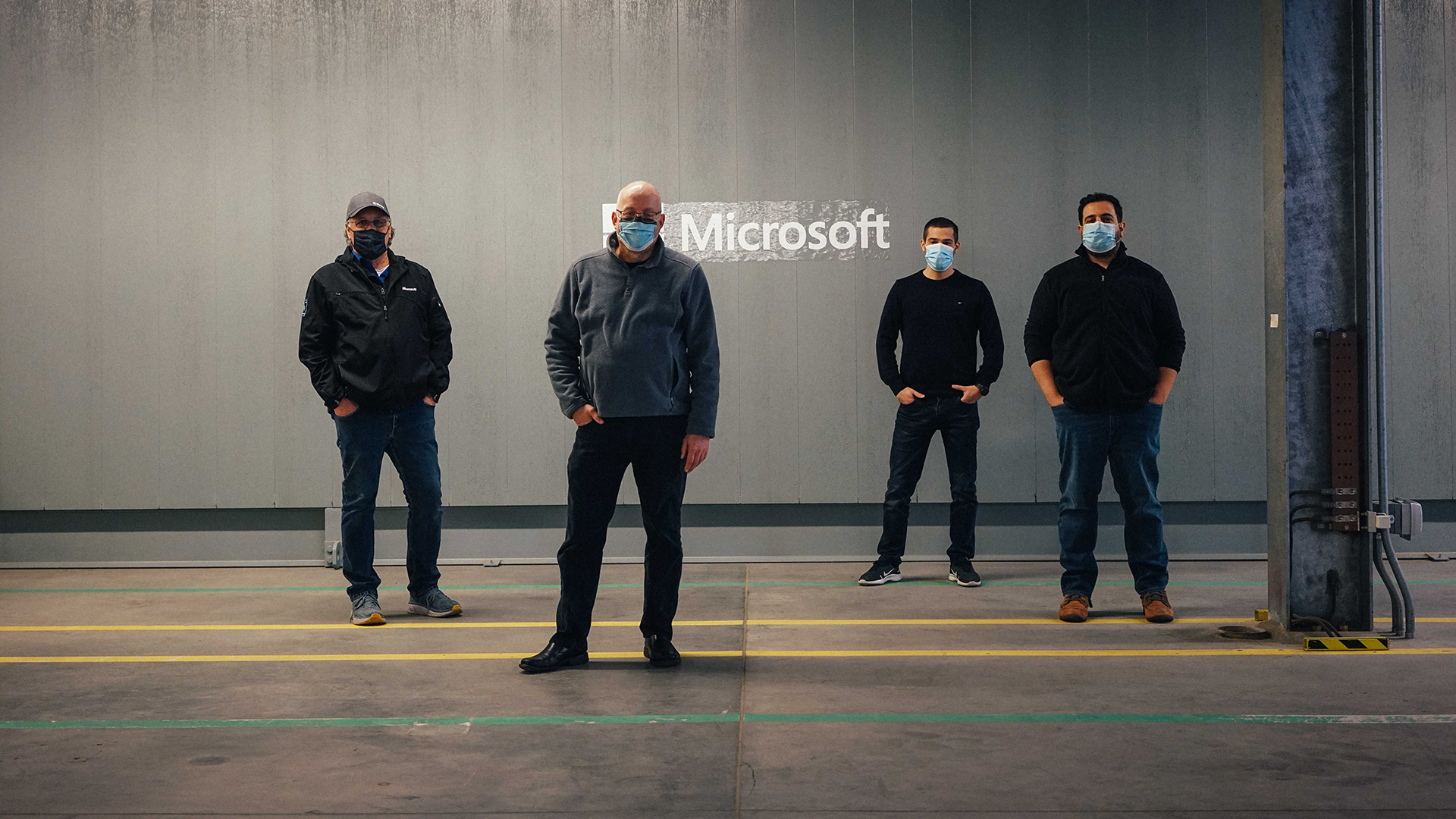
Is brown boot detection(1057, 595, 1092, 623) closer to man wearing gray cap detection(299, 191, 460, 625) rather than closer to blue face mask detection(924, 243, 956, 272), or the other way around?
blue face mask detection(924, 243, 956, 272)

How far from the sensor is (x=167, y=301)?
6.97m

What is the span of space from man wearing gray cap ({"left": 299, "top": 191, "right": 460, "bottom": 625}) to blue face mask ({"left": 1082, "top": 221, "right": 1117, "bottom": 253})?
300 cm

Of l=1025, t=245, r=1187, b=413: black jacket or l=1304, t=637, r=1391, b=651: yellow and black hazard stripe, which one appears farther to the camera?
l=1025, t=245, r=1187, b=413: black jacket

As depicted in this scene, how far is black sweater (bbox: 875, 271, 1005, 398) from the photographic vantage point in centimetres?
614

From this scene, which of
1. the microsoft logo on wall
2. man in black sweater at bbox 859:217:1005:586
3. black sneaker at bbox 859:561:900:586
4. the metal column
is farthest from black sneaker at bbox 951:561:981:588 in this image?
the microsoft logo on wall

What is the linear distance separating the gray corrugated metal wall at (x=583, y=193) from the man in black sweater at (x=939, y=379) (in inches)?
28.1

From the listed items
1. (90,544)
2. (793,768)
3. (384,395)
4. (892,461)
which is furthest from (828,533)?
(90,544)

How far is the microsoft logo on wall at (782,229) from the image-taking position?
6938mm

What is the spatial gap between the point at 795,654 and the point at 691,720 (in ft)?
3.35

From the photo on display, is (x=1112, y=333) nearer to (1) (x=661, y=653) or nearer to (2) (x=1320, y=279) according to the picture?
(2) (x=1320, y=279)

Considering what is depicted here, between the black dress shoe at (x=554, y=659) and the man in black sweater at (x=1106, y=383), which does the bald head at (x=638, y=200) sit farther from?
the man in black sweater at (x=1106, y=383)

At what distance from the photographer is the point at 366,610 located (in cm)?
524

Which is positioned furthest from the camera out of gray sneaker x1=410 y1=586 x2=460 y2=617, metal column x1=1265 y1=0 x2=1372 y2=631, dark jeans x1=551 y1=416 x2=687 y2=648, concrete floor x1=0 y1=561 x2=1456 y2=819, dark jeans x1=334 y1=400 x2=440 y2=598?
gray sneaker x1=410 y1=586 x2=460 y2=617

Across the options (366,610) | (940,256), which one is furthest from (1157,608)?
(366,610)
